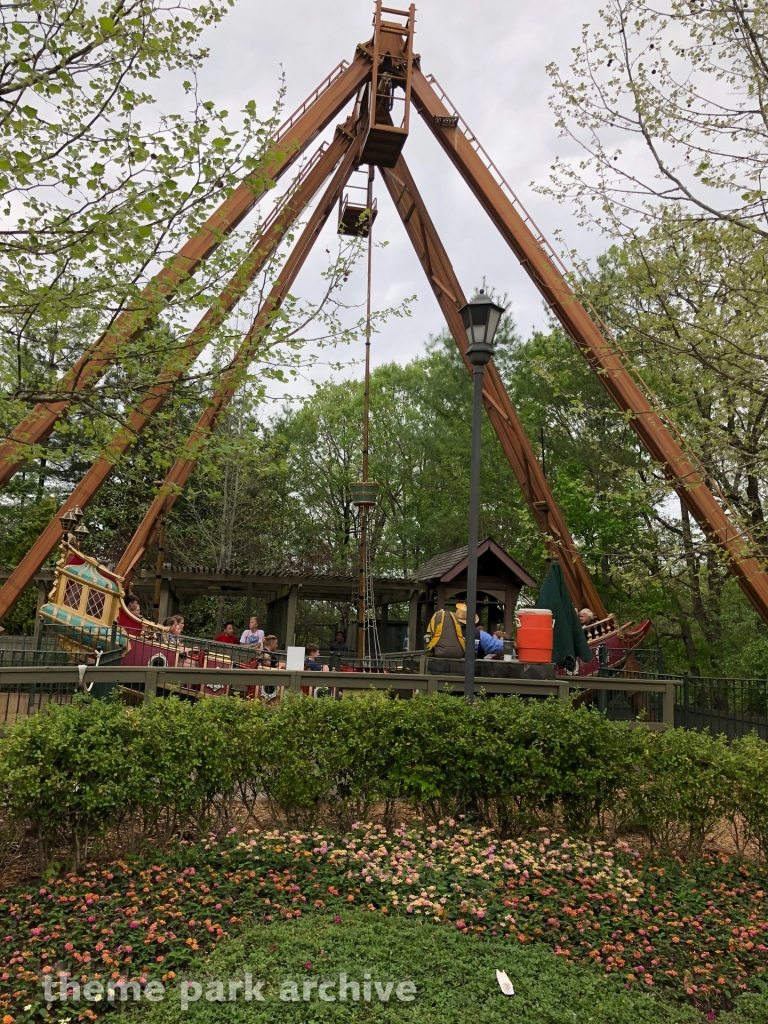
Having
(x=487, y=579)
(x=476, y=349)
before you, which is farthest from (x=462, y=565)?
(x=476, y=349)

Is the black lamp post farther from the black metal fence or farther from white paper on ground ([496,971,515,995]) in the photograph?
the black metal fence

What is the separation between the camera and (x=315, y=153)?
16.3m

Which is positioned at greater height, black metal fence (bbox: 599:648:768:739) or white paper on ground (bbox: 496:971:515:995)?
black metal fence (bbox: 599:648:768:739)

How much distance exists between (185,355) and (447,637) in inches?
177

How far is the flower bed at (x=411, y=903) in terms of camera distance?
14.0 ft

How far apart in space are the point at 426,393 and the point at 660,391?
1056 centimetres

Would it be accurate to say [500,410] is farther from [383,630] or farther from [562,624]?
[383,630]

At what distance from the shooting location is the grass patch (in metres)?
3.66

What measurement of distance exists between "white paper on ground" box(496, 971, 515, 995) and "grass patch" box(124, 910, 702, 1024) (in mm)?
32

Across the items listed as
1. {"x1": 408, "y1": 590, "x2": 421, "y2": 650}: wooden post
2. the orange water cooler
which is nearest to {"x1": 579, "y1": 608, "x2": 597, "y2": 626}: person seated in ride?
A: {"x1": 408, "y1": 590, "x2": 421, "y2": 650}: wooden post

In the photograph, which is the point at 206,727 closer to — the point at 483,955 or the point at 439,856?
the point at 439,856

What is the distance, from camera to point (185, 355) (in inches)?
271

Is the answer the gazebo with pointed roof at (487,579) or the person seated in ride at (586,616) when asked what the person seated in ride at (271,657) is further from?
the person seated in ride at (586,616)

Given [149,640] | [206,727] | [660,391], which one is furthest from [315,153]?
[206,727]
